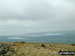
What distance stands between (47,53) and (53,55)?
2.05 meters

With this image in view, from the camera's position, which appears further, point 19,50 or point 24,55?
point 19,50

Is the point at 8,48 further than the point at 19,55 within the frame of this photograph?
Yes

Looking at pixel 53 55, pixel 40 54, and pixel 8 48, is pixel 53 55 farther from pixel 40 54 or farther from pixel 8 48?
pixel 8 48

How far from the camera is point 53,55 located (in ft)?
138

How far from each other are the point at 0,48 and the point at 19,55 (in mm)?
5711

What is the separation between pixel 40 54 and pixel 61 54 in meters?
5.64

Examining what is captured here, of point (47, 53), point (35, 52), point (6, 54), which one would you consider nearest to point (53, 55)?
point (47, 53)

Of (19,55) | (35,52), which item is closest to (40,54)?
(35,52)

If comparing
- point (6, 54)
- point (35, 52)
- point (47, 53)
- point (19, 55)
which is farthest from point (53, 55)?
point (6, 54)

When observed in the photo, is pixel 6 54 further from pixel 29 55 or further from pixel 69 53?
pixel 69 53

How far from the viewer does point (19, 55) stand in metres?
41.2

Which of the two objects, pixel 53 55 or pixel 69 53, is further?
pixel 69 53

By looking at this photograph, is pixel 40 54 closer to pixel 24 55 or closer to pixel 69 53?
pixel 24 55

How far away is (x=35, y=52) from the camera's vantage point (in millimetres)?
43375
